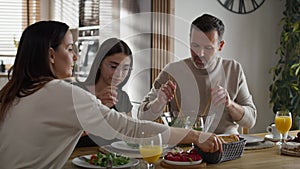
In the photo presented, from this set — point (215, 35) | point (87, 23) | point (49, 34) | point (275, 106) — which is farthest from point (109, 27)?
point (49, 34)

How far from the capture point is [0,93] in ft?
5.83

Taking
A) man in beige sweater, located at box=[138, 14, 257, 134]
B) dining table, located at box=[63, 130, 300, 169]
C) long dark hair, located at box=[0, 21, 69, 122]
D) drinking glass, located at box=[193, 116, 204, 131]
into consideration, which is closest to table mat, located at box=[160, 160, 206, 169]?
dining table, located at box=[63, 130, 300, 169]

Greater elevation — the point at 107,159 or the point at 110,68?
the point at 110,68

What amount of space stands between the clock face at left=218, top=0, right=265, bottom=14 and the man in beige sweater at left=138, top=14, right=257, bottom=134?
1655 mm

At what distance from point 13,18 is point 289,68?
10.6 ft

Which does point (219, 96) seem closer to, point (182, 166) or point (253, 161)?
point (253, 161)

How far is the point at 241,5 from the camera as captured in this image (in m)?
4.46

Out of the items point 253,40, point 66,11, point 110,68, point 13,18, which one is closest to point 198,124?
point 110,68

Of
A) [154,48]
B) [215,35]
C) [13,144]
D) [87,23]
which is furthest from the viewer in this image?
[87,23]

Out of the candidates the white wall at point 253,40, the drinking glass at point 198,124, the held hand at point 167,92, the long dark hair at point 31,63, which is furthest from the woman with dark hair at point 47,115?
the white wall at point 253,40

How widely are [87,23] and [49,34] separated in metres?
3.41

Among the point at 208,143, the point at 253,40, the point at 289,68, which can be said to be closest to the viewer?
the point at 208,143

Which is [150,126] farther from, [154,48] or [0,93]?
[154,48]

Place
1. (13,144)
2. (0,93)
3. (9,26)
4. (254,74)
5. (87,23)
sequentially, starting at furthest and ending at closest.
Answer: (9,26)
(87,23)
(254,74)
(0,93)
(13,144)
